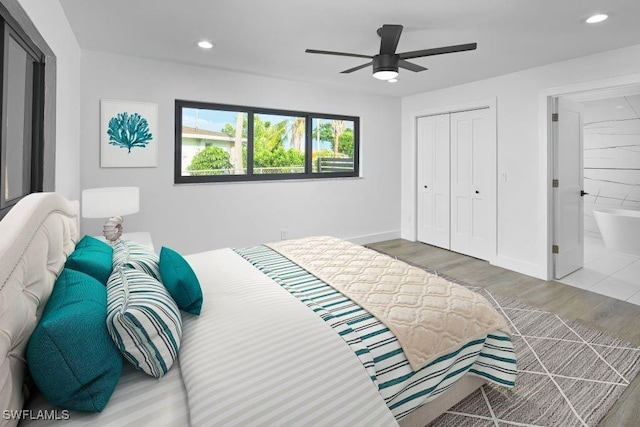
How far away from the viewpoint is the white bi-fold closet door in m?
4.46

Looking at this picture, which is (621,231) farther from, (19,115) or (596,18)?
(19,115)

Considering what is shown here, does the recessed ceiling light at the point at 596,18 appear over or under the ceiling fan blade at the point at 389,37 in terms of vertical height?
over

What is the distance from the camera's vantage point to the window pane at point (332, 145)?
492cm

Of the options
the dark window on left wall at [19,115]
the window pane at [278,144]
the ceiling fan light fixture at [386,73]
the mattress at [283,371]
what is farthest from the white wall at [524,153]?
the dark window on left wall at [19,115]

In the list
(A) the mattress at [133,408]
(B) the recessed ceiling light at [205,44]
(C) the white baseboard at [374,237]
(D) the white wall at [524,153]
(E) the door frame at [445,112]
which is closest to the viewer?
(A) the mattress at [133,408]

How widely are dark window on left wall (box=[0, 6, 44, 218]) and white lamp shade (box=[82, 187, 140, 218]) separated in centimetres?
73

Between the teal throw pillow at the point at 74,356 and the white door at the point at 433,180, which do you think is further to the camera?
the white door at the point at 433,180

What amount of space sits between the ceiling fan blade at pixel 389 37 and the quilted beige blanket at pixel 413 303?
62.3 inches

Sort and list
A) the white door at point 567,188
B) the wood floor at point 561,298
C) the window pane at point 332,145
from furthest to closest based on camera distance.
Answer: the window pane at point 332,145
the white door at point 567,188
the wood floor at point 561,298

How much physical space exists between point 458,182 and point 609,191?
2.59m

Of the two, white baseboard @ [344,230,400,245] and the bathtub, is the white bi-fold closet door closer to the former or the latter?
white baseboard @ [344,230,400,245]

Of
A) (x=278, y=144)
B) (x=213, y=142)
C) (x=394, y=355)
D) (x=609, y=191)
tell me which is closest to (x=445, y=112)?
(x=278, y=144)

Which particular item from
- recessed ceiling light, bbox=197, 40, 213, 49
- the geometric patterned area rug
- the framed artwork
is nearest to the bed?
the geometric patterned area rug

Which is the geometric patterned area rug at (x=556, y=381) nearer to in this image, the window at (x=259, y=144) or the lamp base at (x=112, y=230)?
the lamp base at (x=112, y=230)
